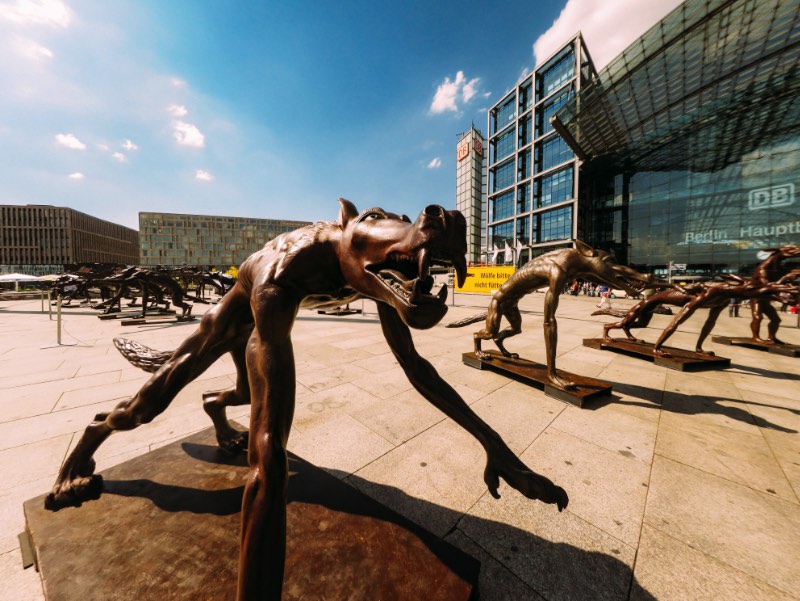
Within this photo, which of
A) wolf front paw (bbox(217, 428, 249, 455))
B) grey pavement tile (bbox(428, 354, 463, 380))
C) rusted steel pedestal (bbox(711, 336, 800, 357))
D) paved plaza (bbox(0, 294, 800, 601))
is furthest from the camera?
rusted steel pedestal (bbox(711, 336, 800, 357))

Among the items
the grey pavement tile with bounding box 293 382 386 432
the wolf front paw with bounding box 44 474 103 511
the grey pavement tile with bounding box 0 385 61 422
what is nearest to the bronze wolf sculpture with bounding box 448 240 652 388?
the grey pavement tile with bounding box 293 382 386 432

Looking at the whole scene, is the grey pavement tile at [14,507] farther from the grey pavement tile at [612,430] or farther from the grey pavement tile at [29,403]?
the grey pavement tile at [612,430]

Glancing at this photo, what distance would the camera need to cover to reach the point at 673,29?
2448 centimetres

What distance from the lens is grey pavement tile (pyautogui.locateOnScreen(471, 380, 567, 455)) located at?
332 centimetres

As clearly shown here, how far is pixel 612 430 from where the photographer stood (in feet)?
11.3

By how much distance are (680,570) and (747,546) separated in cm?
63

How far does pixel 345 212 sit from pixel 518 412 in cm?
351

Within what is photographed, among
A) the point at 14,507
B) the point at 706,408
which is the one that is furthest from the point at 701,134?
the point at 14,507

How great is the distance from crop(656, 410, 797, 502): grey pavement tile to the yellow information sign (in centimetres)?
1348

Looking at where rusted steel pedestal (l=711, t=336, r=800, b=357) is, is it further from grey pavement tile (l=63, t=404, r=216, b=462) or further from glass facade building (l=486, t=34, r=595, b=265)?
glass facade building (l=486, t=34, r=595, b=265)

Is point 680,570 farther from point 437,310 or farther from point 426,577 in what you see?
point 437,310

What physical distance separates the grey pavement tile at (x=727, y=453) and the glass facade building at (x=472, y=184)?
62.9 m

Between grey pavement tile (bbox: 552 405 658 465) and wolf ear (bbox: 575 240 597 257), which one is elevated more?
wolf ear (bbox: 575 240 597 257)

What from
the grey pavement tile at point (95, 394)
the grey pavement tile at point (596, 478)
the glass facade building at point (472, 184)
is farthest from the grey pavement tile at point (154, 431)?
the glass facade building at point (472, 184)
